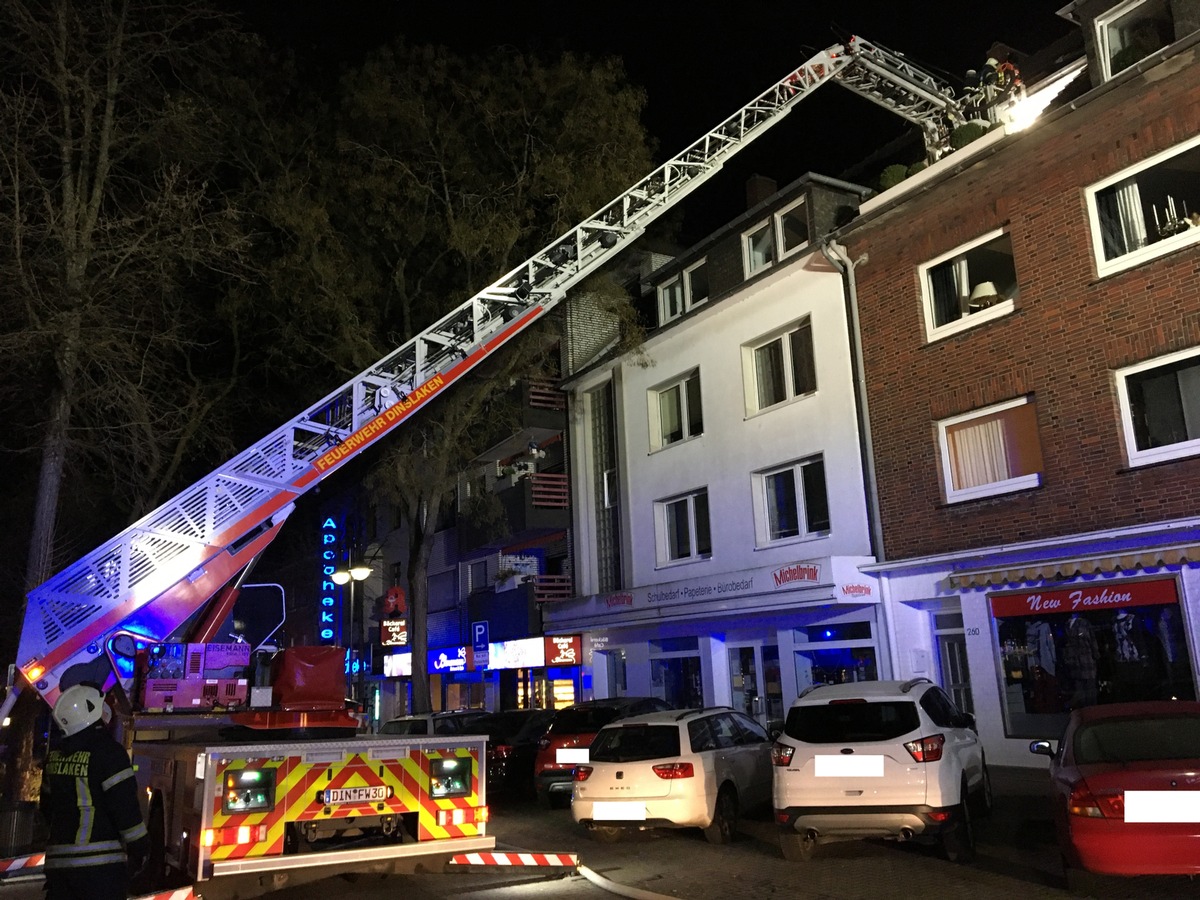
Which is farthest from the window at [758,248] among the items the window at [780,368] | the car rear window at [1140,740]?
the car rear window at [1140,740]

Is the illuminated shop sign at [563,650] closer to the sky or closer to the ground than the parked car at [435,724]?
closer to the sky

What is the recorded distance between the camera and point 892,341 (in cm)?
1652

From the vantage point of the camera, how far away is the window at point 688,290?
2180 centimetres

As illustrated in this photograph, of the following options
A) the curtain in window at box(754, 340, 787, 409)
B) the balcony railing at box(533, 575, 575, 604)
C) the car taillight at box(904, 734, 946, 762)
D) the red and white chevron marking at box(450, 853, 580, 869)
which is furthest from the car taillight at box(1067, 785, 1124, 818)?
the balcony railing at box(533, 575, 575, 604)

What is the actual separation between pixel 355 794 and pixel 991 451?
10908 millimetres

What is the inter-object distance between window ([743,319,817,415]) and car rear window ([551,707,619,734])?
7155mm

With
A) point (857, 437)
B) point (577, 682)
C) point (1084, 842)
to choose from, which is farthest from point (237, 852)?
point (577, 682)

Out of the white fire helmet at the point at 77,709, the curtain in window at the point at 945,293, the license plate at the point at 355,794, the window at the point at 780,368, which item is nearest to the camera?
the white fire helmet at the point at 77,709

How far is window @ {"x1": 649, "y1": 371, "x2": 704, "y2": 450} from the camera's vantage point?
70.2 feet

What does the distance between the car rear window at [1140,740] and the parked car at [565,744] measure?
7.58 m

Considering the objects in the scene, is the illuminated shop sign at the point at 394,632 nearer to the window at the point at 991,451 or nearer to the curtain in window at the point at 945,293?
the window at the point at 991,451

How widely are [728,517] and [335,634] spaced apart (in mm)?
21524

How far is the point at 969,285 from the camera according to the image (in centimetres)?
1558

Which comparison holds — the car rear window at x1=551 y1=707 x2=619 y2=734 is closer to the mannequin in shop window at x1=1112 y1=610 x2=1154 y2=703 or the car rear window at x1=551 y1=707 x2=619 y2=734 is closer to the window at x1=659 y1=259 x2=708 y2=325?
the mannequin in shop window at x1=1112 y1=610 x2=1154 y2=703
